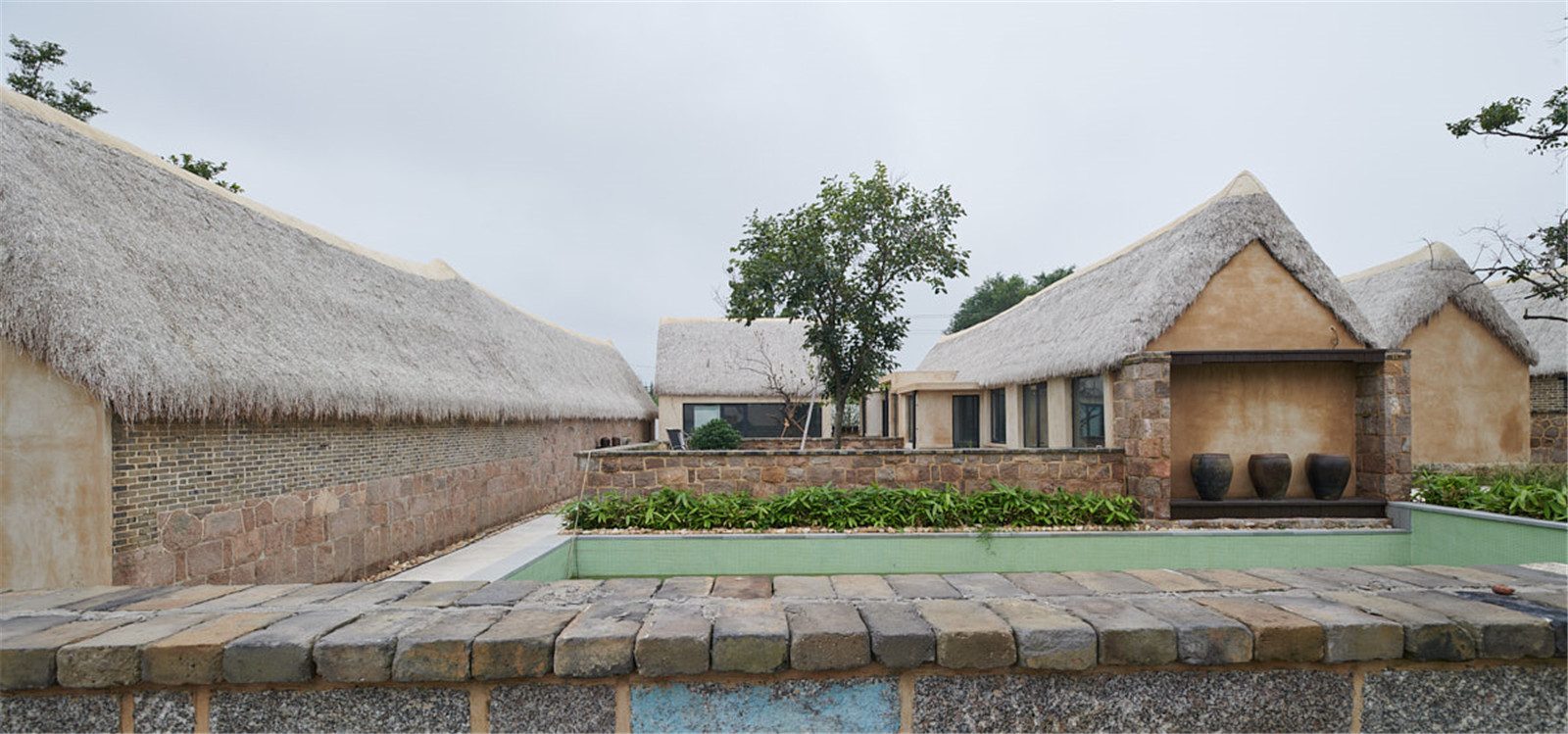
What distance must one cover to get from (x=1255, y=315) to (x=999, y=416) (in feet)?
17.2

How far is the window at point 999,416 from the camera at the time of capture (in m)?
13.7

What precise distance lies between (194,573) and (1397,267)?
18858 millimetres

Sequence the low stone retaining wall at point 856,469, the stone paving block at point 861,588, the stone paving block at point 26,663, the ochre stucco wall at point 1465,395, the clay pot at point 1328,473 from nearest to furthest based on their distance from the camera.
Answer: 1. the stone paving block at point 26,663
2. the stone paving block at point 861,588
3. the low stone retaining wall at point 856,469
4. the clay pot at point 1328,473
5. the ochre stucco wall at point 1465,395

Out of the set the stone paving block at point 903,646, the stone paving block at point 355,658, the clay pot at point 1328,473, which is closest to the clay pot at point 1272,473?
the clay pot at point 1328,473

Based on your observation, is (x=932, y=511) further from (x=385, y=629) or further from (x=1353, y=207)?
(x=1353, y=207)

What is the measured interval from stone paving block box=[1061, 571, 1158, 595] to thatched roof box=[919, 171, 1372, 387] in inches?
284

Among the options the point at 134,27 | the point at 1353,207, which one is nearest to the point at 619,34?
the point at 134,27

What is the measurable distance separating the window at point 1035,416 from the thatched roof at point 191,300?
874 centimetres

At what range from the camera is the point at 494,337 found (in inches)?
501

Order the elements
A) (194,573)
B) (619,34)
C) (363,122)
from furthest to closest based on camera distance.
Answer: (363,122), (619,34), (194,573)

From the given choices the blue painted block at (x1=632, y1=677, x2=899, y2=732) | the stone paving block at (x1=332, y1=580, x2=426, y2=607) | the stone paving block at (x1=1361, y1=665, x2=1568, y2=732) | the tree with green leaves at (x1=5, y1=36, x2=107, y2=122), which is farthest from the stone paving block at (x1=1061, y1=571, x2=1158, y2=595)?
the tree with green leaves at (x1=5, y1=36, x2=107, y2=122)

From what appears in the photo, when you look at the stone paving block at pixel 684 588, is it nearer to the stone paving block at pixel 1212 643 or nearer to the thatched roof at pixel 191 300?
the stone paving block at pixel 1212 643

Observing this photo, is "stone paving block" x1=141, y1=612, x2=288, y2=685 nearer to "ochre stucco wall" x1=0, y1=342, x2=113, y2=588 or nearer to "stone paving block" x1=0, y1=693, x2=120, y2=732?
"stone paving block" x1=0, y1=693, x2=120, y2=732

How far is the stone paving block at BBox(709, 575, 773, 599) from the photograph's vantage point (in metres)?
1.89
